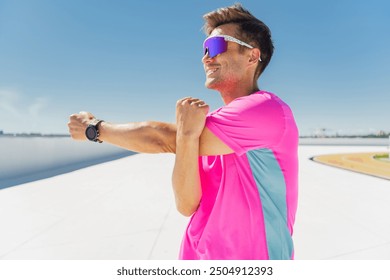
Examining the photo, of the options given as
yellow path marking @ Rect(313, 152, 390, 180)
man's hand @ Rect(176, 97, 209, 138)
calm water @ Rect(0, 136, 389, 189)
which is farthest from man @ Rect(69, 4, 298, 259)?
yellow path marking @ Rect(313, 152, 390, 180)

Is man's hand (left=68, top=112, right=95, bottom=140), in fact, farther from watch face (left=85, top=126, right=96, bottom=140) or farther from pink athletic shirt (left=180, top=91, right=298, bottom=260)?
pink athletic shirt (left=180, top=91, right=298, bottom=260)

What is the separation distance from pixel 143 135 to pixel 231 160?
0.35m

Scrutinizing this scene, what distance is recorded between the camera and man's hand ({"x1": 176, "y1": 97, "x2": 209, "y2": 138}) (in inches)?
33.8

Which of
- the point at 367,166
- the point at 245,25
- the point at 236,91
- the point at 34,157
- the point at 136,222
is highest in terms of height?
the point at 34,157

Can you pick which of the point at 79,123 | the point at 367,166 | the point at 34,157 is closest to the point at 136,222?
the point at 79,123

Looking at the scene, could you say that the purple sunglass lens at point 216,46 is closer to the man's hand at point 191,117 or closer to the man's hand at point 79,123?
the man's hand at point 191,117

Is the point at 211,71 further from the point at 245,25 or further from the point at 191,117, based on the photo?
the point at 191,117

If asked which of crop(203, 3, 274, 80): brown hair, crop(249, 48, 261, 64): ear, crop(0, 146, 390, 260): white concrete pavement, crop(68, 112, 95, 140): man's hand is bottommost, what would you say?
crop(0, 146, 390, 260): white concrete pavement

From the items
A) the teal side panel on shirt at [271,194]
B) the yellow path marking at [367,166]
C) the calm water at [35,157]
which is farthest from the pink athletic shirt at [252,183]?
the yellow path marking at [367,166]

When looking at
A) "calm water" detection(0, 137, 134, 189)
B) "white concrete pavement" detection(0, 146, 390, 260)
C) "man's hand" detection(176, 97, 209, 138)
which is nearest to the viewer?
"man's hand" detection(176, 97, 209, 138)

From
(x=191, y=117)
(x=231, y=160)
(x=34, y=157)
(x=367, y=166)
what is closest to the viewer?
(x=191, y=117)

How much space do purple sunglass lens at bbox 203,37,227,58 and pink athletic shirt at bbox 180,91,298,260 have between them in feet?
0.97

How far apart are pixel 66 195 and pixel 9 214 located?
4.55ft

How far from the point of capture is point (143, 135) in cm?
95
